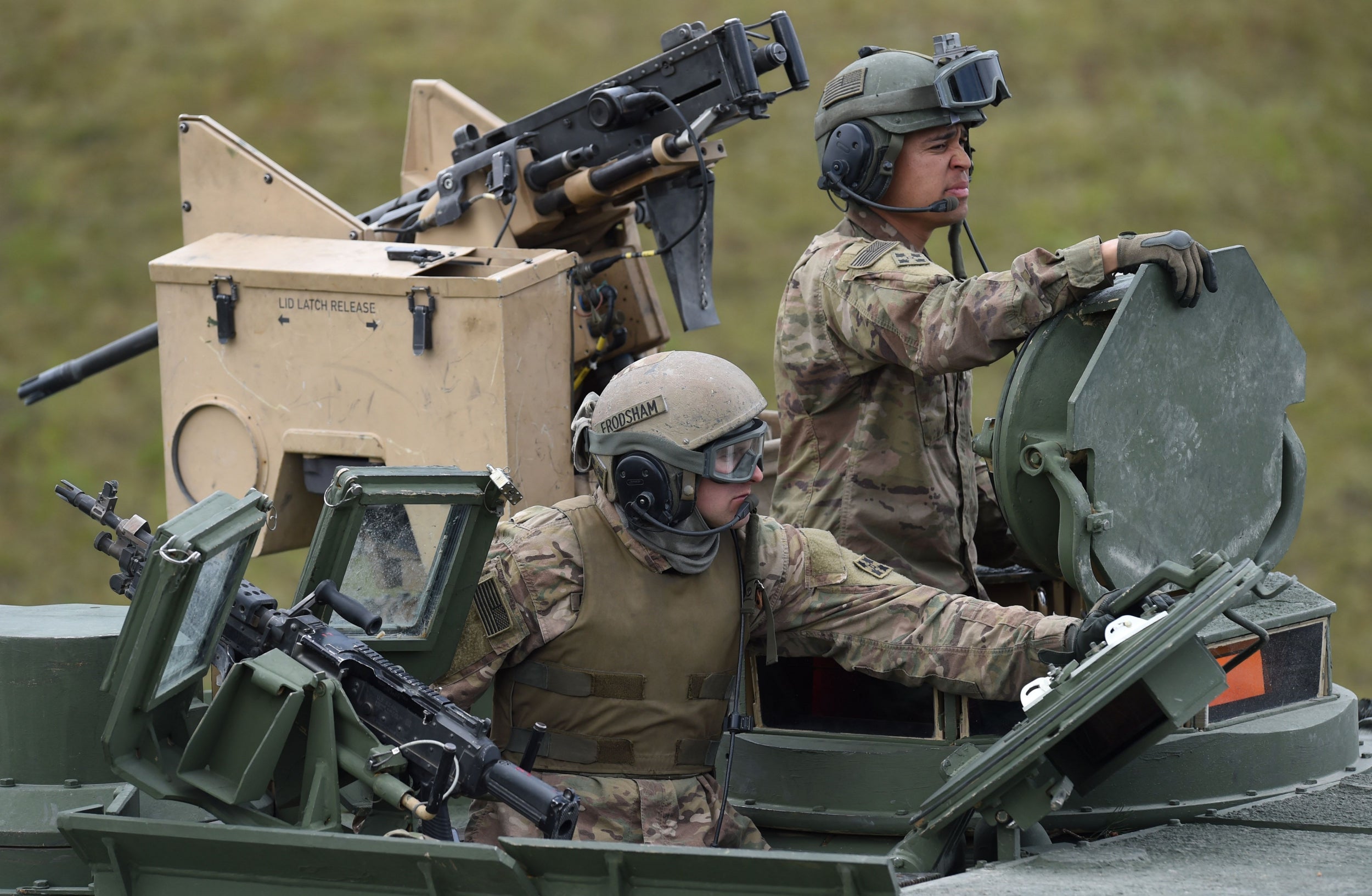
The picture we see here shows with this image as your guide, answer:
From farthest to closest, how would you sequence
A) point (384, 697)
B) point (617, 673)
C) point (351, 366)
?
point (351, 366)
point (617, 673)
point (384, 697)

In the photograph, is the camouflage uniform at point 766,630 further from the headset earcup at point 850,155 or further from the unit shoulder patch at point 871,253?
the headset earcup at point 850,155

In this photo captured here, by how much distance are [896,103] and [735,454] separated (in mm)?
1074

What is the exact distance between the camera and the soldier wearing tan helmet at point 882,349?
13.9 feet

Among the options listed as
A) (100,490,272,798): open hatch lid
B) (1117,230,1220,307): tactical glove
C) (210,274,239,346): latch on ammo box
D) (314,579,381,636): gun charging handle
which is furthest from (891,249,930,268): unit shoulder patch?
(210,274,239,346): latch on ammo box

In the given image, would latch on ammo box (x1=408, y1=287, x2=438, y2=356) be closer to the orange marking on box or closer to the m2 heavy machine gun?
the m2 heavy machine gun

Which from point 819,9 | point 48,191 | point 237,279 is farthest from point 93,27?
point 237,279

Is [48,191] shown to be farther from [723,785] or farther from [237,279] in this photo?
[723,785]

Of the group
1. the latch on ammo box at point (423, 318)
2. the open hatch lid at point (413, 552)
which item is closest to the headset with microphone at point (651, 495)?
the open hatch lid at point (413, 552)

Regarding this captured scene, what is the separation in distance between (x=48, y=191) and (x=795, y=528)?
800cm

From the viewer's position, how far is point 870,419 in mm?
4277

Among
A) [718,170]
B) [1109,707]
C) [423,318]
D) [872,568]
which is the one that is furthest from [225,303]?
[718,170]

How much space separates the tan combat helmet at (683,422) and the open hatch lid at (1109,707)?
0.76 m

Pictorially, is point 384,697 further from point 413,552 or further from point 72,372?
point 72,372

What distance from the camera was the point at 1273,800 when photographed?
382 centimetres
